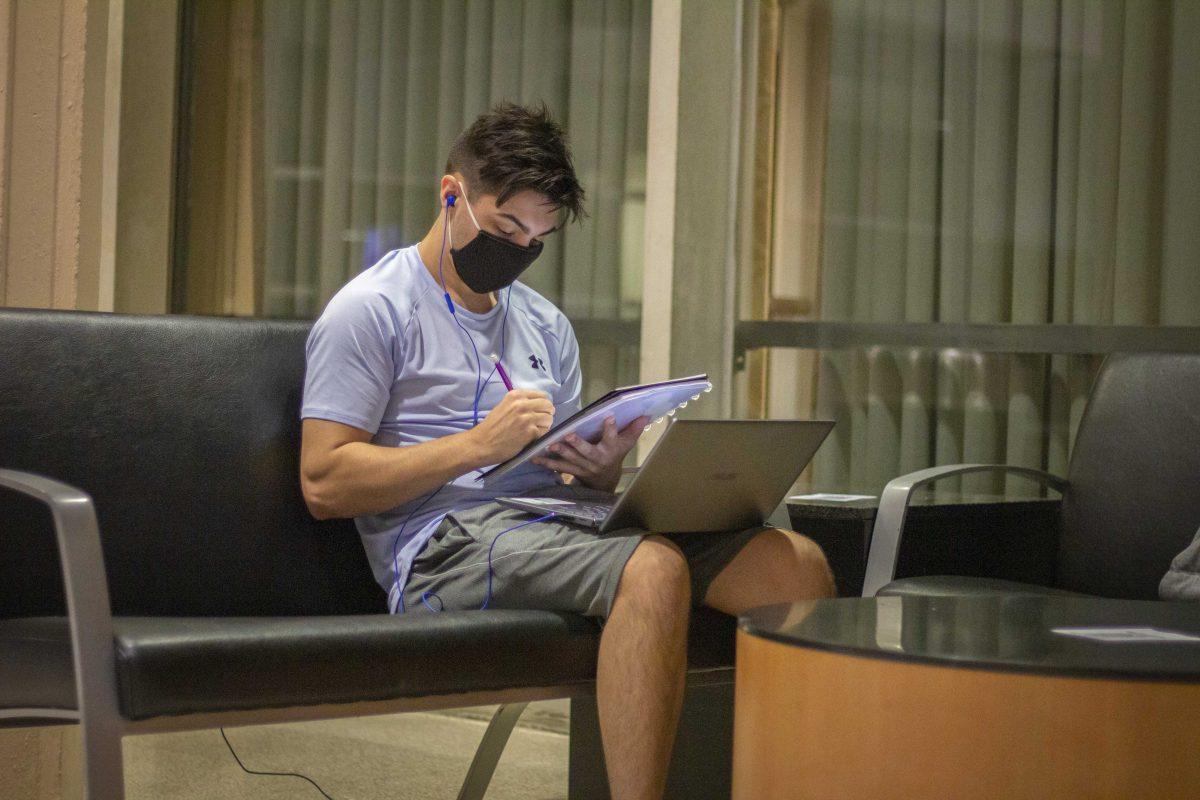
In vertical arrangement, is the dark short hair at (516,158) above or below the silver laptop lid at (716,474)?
above

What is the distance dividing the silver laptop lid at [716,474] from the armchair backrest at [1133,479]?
74 centimetres

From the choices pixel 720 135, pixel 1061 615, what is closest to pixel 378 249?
pixel 720 135

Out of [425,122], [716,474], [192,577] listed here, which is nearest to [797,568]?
[716,474]

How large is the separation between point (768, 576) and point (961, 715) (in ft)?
2.51

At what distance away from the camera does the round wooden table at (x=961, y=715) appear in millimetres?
1251

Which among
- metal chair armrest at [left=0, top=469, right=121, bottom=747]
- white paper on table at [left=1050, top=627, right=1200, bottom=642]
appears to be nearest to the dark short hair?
metal chair armrest at [left=0, top=469, right=121, bottom=747]

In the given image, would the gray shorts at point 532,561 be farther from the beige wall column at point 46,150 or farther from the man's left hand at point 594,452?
the beige wall column at point 46,150

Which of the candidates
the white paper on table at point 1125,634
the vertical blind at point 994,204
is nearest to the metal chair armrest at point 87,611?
the white paper on table at point 1125,634

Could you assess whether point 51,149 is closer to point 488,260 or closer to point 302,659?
point 488,260

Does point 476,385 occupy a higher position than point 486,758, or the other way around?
point 476,385

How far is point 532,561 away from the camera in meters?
1.93

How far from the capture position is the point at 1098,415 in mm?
2557

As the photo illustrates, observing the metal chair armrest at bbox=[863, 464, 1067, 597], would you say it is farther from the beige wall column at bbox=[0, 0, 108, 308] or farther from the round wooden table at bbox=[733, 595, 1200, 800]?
the beige wall column at bbox=[0, 0, 108, 308]

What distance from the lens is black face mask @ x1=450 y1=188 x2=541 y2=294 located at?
2188 mm
